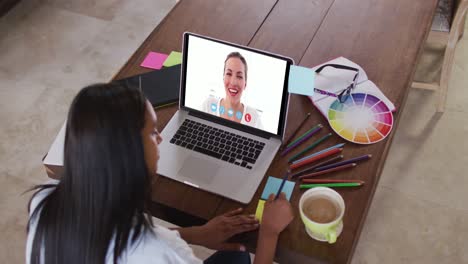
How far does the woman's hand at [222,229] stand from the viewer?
122cm

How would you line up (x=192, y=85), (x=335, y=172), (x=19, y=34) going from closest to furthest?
1. (x=335, y=172)
2. (x=192, y=85)
3. (x=19, y=34)

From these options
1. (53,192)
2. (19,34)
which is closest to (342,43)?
(53,192)

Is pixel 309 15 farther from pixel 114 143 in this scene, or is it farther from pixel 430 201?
pixel 114 143

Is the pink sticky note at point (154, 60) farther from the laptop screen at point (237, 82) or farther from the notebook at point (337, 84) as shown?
the notebook at point (337, 84)

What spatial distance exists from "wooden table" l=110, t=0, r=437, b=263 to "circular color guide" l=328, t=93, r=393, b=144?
0.02 m

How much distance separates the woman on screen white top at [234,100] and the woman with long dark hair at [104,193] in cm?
39

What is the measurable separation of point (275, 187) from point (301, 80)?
40 centimetres

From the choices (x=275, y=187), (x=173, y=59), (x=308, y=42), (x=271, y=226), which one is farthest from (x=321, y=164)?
(x=173, y=59)

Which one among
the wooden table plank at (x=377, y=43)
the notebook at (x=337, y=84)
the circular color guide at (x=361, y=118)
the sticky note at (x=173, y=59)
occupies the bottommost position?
the circular color guide at (x=361, y=118)

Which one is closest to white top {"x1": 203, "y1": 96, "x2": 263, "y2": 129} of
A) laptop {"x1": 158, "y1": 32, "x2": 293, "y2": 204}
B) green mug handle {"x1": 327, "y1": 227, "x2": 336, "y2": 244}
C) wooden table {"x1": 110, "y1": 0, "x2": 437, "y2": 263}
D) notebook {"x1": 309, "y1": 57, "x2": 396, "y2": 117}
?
laptop {"x1": 158, "y1": 32, "x2": 293, "y2": 204}

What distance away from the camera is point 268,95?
52.8 inches

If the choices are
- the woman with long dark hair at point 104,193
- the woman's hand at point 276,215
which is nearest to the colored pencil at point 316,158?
the woman's hand at point 276,215

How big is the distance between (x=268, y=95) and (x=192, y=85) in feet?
0.75

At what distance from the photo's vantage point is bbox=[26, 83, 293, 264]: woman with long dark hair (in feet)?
2.96
